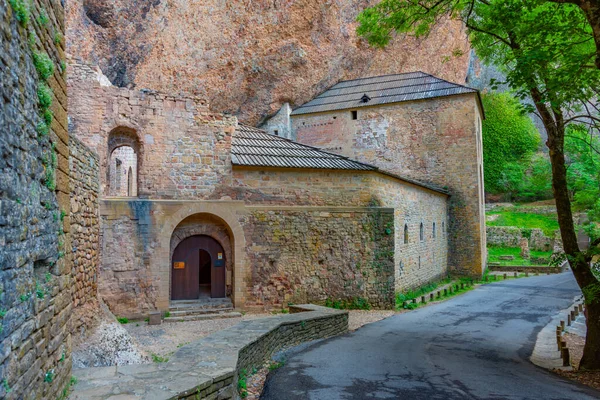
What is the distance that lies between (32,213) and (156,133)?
9200 mm

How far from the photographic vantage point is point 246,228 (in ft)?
41.1

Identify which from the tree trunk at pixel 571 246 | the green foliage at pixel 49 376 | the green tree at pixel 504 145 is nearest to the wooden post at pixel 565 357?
the tree trunk at pixel 571 246

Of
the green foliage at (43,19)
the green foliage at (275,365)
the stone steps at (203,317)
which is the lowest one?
the green foliage at (275,365)

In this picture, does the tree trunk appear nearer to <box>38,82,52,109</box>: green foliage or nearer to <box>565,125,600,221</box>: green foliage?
<box>565,125,600,221</box>: green foliage

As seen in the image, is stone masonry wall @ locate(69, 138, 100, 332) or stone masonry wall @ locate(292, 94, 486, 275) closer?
stone masonry wall @ locate(69, 138, 100, 332)

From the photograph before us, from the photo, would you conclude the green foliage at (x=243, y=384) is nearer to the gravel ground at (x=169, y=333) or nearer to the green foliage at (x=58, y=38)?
the gravel ground at (x=169, y=333)

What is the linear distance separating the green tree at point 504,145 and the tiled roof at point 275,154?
99.0 ft

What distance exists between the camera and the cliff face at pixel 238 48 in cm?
1777

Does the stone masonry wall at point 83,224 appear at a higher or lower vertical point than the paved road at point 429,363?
higher

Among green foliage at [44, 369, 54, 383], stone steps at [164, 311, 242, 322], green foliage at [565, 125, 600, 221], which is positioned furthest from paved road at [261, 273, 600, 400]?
green foliage at [565, 125, 600, 221]

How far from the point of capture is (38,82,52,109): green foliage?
3.53 m

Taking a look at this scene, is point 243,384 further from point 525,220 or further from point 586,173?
point 525,220

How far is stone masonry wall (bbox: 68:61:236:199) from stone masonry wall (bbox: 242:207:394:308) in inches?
78.1

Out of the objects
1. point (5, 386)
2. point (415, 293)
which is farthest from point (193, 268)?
point (5, 386)
